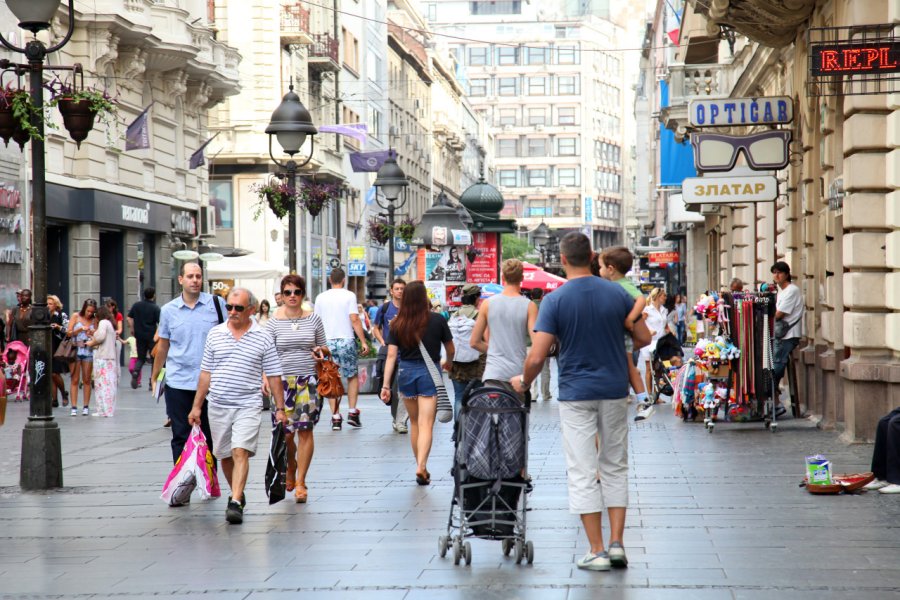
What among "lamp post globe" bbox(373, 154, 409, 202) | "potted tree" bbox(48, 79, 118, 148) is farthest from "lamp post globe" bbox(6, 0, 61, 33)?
"lamp post globe" bbox(373, 154, 409, 202)

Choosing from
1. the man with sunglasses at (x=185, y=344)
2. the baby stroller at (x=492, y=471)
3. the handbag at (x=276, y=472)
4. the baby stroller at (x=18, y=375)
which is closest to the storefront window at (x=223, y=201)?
the baby stroller at (x=18, y=375)

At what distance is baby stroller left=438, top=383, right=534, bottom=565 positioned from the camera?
8320 mm

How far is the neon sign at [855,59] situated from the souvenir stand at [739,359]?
15.2 ft

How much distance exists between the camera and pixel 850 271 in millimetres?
14742

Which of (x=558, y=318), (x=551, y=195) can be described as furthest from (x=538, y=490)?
(x=551, y=195)

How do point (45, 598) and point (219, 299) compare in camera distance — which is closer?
point (45, 598)

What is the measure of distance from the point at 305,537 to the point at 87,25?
25.2 m

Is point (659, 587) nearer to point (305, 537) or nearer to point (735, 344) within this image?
point (305, 537)

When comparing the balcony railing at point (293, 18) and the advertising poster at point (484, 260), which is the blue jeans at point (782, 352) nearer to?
the advertising poster at point (484, 260)

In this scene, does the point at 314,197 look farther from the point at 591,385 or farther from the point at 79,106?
the point at 591,385

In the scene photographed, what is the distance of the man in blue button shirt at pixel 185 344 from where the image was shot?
11508 millimetres

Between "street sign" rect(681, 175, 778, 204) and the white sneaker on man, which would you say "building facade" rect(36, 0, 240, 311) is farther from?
the white sneaker on man

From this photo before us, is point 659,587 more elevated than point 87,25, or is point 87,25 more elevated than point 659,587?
point 87,25

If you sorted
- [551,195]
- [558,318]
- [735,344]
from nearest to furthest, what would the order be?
[558,318]
[735,344]
[551,195]
